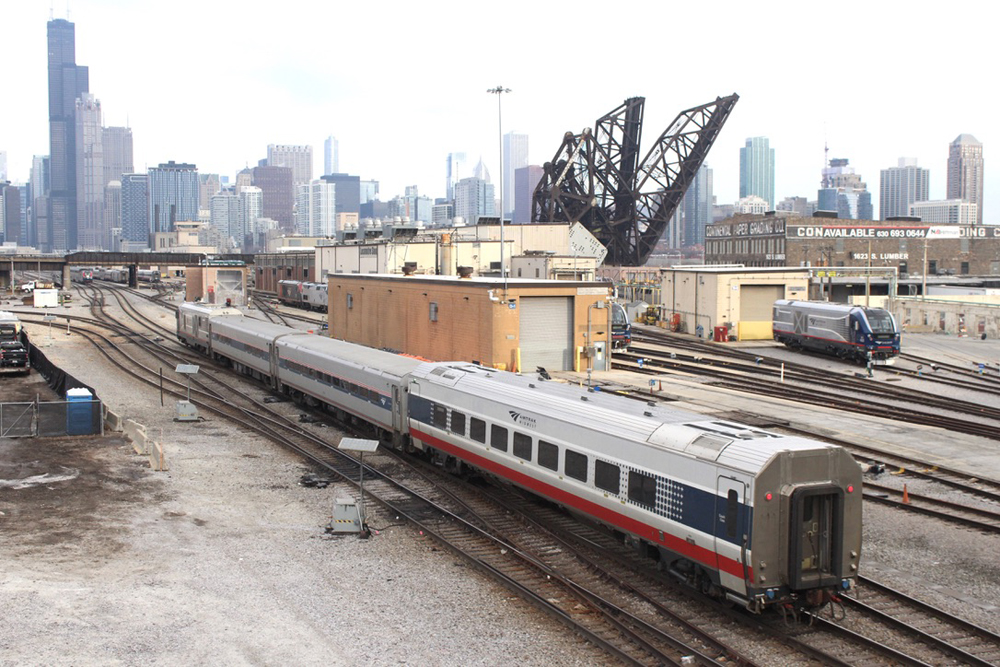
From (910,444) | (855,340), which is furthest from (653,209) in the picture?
(910,444)

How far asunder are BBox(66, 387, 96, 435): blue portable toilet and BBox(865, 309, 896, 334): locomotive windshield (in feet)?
112

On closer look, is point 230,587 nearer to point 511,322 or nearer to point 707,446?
point 707,446

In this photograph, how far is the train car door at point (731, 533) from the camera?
41.8 ft

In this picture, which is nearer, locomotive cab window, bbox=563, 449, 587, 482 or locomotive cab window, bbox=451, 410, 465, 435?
locomotive cab window, bbox=563, 449, 587, 482

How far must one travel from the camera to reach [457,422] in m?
21.6

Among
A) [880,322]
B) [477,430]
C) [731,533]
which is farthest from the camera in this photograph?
[880,322]

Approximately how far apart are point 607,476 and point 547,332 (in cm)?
2274

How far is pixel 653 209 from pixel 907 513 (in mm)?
86384

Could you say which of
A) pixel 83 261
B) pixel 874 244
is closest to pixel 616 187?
pixel 874 244

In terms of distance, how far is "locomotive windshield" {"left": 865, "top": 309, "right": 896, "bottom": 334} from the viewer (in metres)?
44.2

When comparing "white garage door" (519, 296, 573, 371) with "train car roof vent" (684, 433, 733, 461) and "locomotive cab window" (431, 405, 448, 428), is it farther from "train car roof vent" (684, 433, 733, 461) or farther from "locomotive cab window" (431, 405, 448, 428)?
"train car roof vent" (684, 433, 733, 461)

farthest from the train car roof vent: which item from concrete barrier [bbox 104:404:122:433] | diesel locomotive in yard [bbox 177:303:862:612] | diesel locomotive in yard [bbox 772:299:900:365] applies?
diesel locomotive in yard [bbox 772:299:900:365]

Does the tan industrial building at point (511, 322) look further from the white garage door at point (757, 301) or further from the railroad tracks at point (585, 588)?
Result: the white garage door at point (757, 301)

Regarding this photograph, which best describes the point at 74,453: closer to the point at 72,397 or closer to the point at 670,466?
the point at 72,397
